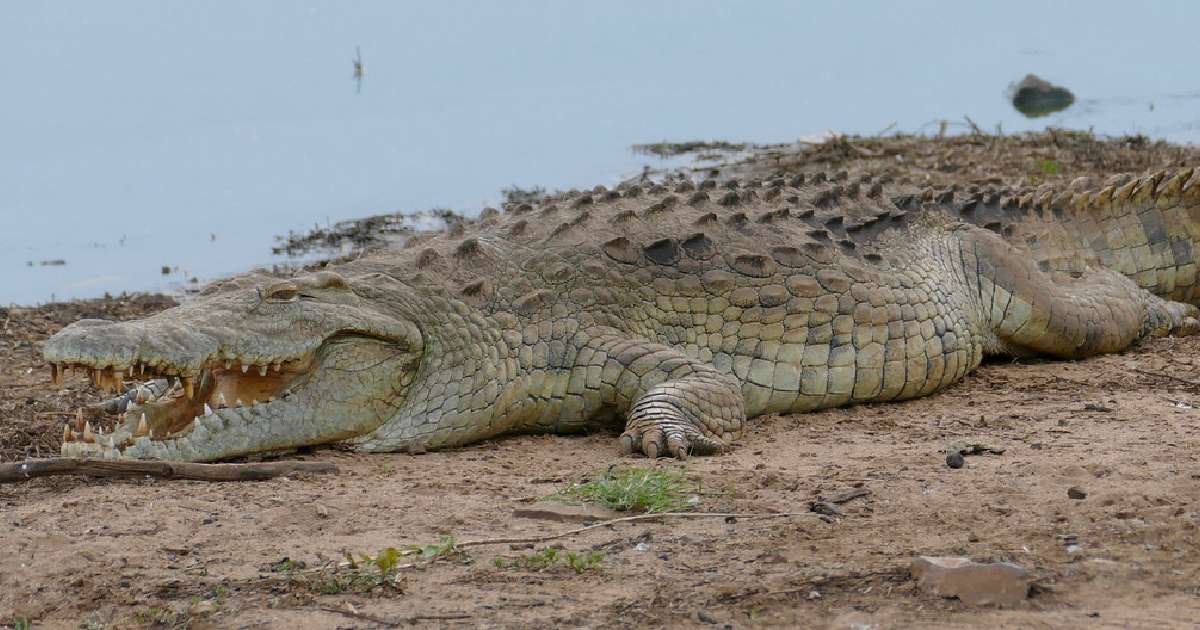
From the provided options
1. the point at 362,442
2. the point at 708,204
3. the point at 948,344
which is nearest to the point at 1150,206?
the point at 948,344

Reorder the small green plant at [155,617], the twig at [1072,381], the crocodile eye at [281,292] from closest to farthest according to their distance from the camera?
the small green plant at [155,617] → the crocodile eye at [281,292] → the twig at [1072,381]

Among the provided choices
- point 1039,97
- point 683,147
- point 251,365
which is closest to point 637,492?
point 251,365

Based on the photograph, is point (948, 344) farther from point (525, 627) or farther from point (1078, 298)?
point (525, 627)

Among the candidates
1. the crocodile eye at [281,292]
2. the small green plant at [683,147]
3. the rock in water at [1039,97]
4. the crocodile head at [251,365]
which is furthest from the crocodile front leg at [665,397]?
the rock in water at [1039,97]

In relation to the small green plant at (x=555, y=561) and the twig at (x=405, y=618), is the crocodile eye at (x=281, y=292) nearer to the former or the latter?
the small green plant at (x=555, y=561)

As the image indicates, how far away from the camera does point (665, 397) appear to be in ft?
20.5

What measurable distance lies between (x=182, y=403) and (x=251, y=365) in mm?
352

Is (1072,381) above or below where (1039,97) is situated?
below

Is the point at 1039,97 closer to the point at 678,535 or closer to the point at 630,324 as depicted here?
the point at 630,324

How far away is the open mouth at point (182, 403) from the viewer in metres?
5.55

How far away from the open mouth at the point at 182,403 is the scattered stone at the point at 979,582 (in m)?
3.07

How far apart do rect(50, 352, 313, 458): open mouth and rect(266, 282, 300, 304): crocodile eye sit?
0.84 feet

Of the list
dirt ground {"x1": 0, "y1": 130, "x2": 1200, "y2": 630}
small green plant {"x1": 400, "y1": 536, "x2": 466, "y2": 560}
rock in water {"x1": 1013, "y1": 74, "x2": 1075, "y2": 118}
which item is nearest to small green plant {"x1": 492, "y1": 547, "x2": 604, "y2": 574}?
dirt ground {"x1": 0, "y1": 130, "x2": 1200, "y2": 630}

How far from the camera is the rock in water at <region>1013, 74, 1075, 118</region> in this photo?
57.4 ft
